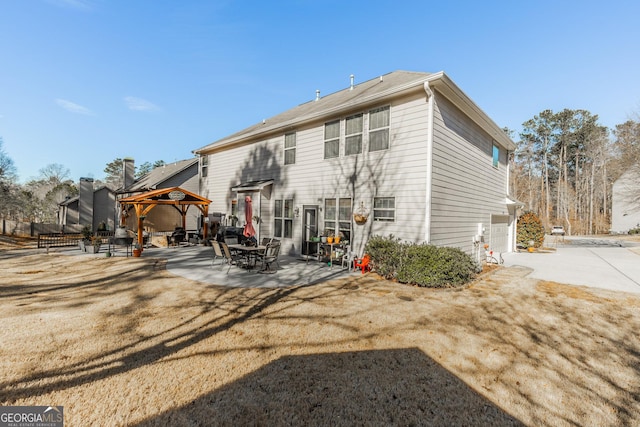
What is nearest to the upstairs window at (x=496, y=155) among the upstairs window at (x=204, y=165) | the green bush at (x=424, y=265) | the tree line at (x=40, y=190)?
the green bush at (x=424, y=265)

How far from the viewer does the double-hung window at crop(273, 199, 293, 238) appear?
40.0ft

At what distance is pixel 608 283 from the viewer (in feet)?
27.3

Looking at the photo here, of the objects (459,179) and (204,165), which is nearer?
(459,179)

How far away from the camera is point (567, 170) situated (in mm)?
40938

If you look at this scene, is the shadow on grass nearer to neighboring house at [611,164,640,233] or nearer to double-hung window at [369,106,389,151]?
double-hung window at [369,106,389,151]

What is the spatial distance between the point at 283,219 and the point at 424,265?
6814 millimetres

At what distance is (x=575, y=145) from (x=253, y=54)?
45503mm

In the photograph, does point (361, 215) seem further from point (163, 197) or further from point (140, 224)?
point (163, 197)

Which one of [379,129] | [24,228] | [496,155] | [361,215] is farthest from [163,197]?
[24,228]

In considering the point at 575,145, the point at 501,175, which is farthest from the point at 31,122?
the point at 575,145

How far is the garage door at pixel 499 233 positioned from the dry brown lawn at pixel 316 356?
734 cm

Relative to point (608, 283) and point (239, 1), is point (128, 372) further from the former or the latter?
point (239, 1)

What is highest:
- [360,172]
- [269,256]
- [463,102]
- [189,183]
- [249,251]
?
[463,102]

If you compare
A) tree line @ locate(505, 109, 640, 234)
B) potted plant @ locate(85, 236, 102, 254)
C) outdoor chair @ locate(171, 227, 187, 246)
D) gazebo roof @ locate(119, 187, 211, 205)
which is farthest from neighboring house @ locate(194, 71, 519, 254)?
tree line @ locate(505, 109, 640, 234)
